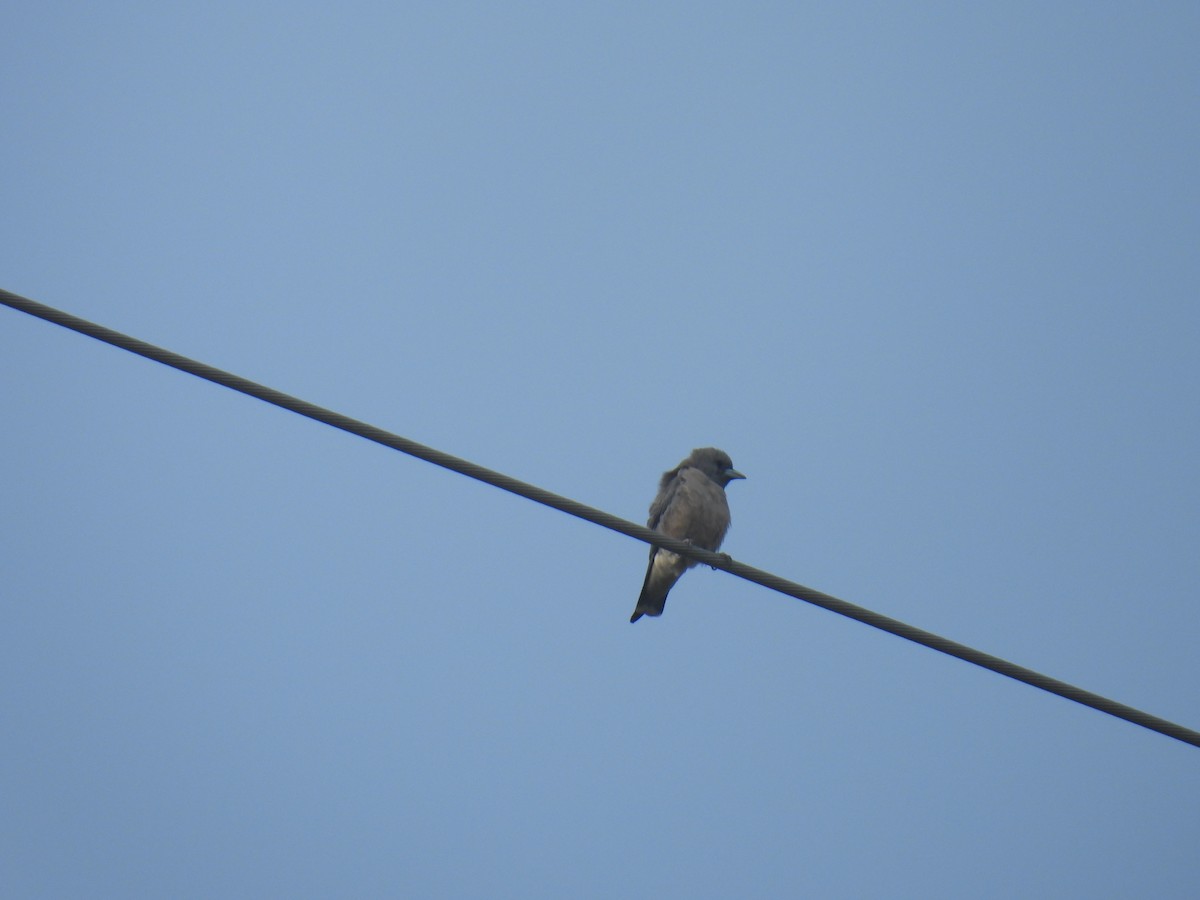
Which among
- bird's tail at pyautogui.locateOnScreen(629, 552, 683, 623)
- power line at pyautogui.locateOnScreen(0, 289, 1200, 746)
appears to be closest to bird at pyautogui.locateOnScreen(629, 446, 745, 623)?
bird's tail at pyautogui.locateOnScreen(629, 552, 683, 623)

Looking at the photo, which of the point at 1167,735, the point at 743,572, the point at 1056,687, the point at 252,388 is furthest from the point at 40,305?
the point at 1167,735

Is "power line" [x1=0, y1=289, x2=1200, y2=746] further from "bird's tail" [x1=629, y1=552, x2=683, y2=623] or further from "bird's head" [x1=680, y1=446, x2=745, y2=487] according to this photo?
"bird's head" [x1=680, y1=446, x2=745, y2=487]

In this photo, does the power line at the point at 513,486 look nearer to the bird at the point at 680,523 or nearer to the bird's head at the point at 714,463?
the bird at the point at 680,523

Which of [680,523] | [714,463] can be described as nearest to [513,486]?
[680,523]

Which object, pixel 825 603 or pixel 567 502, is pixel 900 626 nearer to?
pixel 825 603

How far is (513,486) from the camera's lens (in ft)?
14.1

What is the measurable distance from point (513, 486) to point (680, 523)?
4566 mm

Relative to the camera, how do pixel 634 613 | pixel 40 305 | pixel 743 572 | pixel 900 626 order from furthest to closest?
1. pixel 634 613
2. pixel 743 572
3. pixel 900 626
4. pixel 40 305

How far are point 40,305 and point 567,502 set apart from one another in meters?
1.97

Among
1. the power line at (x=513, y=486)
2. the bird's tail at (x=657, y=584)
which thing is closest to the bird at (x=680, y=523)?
the bird's tail at (x=657, y=584)

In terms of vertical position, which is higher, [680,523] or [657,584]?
[680,523]

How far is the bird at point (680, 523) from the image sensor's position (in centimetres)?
873

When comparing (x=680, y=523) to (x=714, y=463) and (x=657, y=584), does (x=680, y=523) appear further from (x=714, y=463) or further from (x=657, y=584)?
(x=714, y=463)

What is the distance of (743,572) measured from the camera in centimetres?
471
